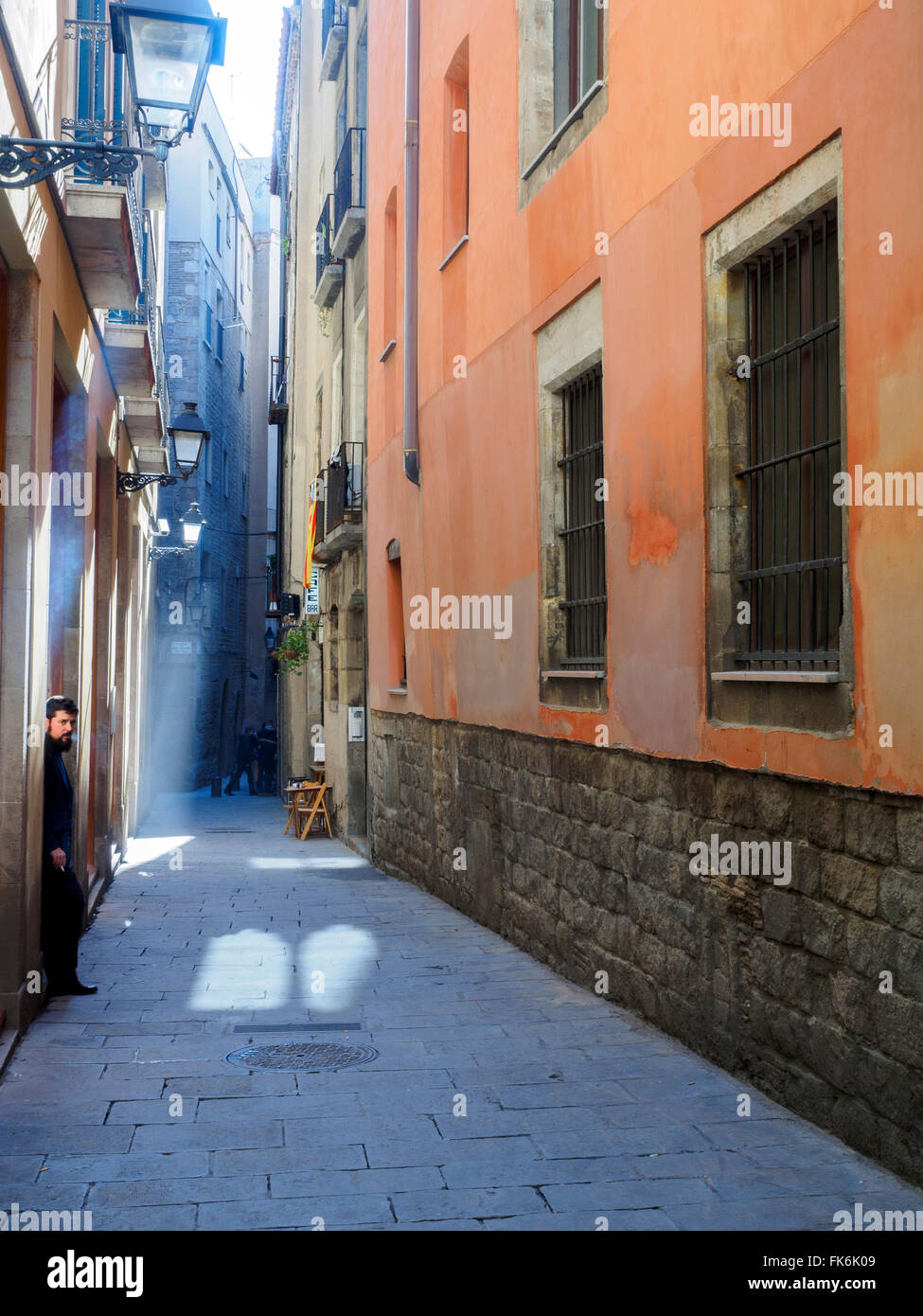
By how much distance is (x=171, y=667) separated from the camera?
29.7 meters

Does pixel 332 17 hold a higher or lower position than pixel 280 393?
higher

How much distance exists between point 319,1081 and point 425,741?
713 centimetres

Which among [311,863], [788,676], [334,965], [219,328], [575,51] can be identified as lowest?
[311,863]

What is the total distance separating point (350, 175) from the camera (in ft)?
58.7

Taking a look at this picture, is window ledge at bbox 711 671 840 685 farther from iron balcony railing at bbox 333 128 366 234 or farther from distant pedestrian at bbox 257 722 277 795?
distant pedestrian at bbox 257 722 277 795

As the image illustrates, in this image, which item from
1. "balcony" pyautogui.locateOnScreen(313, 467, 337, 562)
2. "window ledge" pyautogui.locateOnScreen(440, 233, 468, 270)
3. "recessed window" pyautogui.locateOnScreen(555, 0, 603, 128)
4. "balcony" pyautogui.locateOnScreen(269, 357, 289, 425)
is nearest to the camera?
"recessed window" pyautogui.locateOnScreen(555, 0, 603, 128)

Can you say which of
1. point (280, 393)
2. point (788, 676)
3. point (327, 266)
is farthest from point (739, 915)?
point (280, 393)

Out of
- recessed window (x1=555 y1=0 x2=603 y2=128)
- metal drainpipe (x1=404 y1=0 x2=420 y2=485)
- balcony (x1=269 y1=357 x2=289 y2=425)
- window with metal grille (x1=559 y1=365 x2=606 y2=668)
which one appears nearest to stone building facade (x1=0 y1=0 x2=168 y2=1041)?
metal drainpipe (x1=404 y1=0 x2=420 y2=485)

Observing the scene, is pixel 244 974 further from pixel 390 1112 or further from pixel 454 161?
pixel 454 161

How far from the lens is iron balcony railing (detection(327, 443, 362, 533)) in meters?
17.8

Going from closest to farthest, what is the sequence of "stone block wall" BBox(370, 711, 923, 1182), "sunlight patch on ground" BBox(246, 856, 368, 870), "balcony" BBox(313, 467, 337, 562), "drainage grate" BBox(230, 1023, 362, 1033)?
"stone block wall" BBox(370, 711, 923, 1182) < "drainage grate" BBox(230, 1023, 362, 1033) < "sunlight patch on ground" BBox(246, 856, 368, 870) < "balcony" BBox(313, 467, 337, 562)

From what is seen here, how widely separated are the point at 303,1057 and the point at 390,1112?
104 centimetres

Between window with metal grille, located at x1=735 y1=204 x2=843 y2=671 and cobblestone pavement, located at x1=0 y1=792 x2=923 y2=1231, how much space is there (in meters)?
1.86
